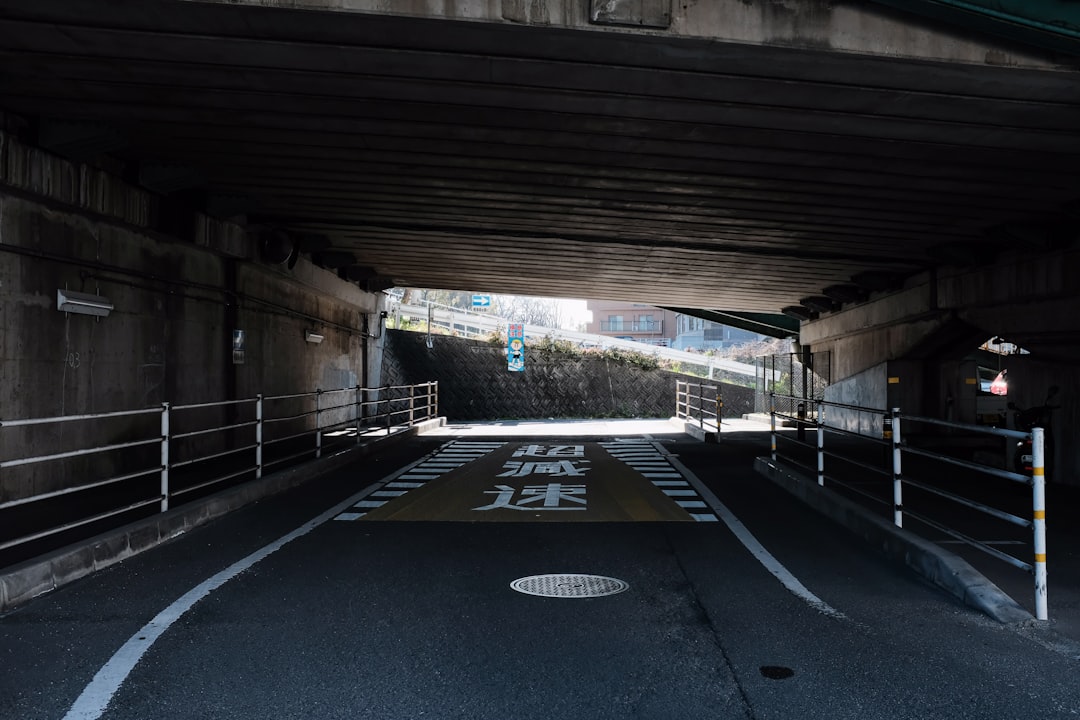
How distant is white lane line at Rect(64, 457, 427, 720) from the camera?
371 centimetres

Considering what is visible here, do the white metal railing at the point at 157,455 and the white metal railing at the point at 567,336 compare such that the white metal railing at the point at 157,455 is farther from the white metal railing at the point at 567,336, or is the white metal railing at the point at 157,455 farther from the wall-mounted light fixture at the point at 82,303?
the white metal railing at the point at 567,336

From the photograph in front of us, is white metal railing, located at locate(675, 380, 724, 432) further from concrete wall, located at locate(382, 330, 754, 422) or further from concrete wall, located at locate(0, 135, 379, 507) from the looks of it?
concrete wall, located at locate(0, 135, 379, 507)

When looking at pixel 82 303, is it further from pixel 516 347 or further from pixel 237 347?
pixel 516 347

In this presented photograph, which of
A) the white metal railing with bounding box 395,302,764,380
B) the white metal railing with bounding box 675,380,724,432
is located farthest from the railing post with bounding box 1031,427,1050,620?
the white metal railing with bounding box 395,302,764,380

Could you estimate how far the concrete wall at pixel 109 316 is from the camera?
8875 mm

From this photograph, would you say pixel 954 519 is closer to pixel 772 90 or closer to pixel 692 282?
pixel 772 90

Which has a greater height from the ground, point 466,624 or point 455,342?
point 455,342

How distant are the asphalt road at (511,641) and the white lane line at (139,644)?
1.0 inches

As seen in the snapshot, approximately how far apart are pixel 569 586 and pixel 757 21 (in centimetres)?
524

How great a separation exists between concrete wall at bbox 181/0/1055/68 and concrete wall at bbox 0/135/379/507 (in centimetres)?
464

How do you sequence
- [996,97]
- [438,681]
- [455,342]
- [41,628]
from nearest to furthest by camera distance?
[438,681] < [41,628] < [996,97] < [455,342]

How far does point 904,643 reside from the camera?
4.58 metres

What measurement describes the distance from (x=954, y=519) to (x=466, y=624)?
6164 mm

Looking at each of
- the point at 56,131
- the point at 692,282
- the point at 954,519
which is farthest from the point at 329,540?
the point at 692,282
